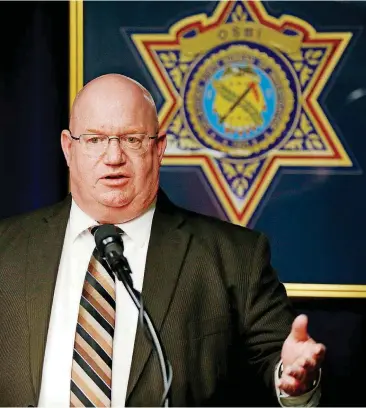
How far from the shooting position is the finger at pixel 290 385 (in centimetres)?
175

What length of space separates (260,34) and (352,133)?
19.0 inches

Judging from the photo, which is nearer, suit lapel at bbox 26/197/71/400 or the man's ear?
suit lapel at bbox 26/197/71/400

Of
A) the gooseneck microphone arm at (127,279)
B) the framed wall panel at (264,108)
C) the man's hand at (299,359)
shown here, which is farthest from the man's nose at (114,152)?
the framed wall panel at (264,108)

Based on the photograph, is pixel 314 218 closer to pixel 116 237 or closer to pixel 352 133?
pixel 352 133

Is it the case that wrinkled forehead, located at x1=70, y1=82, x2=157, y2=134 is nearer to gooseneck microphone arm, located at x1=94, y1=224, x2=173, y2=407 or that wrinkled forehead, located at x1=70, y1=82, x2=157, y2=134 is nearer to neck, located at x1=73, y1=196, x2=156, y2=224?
neck, located at x1=73, y1=196, x2=156, y2=224

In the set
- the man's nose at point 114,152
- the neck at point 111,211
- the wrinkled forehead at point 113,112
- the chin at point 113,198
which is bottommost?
the neck at point 111,211

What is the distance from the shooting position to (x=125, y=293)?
6.79ft

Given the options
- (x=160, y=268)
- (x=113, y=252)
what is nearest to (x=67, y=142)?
(x=160, y=268)

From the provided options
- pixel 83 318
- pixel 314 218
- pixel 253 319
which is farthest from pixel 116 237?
pixel 314 218

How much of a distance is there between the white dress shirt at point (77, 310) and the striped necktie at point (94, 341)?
0.02 metres

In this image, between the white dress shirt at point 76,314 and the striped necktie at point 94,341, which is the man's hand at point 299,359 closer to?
the white dress shirt at point 76,314

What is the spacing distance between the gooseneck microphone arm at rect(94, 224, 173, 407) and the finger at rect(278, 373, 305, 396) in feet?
1.05

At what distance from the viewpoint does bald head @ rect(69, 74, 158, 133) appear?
2.10 metres

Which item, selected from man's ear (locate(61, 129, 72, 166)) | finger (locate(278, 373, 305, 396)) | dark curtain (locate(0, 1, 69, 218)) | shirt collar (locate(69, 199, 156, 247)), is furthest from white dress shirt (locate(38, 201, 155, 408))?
dark curtain (locate(0, 1, 69, 218))
